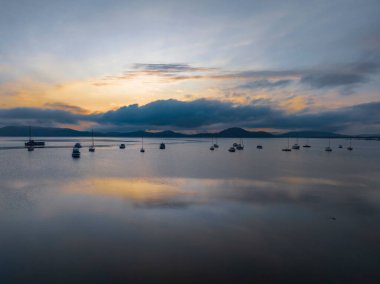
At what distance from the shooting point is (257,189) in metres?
37.4

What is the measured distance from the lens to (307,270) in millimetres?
13938

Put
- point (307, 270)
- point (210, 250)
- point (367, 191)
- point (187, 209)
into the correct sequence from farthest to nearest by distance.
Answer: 1. point (367, 191)
2. point (187, 209)
3. point (210, 250)
4. point (307, 270)

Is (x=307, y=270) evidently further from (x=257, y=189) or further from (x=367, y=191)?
(x=367, y=191)

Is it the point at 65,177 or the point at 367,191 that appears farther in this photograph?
the point at 65,177

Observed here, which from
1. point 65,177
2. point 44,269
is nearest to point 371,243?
point 44,269

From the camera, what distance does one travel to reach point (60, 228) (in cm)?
2011

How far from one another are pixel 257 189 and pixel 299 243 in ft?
66.2

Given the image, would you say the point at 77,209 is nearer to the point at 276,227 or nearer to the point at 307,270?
the point at 276,227

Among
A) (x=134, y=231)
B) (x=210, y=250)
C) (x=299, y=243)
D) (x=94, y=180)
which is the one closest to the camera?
(x=210, y=250)

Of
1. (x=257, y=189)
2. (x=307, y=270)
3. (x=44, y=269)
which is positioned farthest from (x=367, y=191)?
(x=44, y=269)

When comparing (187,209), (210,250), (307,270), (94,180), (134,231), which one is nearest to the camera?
(307,270)

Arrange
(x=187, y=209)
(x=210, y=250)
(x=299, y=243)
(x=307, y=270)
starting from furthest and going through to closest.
→ (x=187, y=209) → (x=299, y=243) → (x=210, y=250) → (x=307, y=270)

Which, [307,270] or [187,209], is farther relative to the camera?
[187,209]

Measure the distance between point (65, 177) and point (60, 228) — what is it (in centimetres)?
2931
